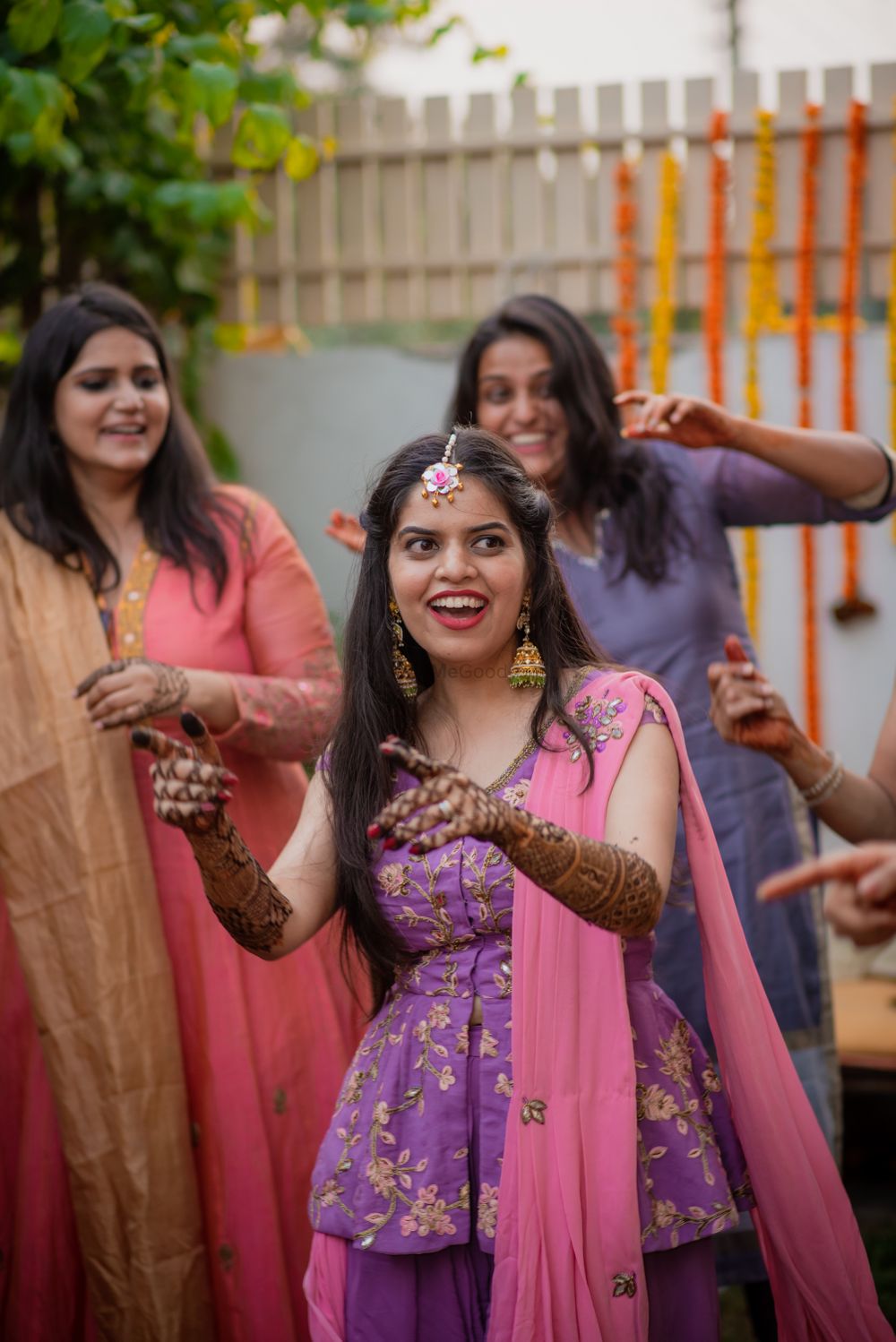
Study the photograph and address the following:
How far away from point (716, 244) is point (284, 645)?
124 inches

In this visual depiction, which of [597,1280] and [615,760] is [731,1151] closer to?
[597,1280]

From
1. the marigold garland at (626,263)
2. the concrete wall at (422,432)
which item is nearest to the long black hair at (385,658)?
the concrete wall at (422,432)

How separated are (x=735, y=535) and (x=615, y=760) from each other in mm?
3536

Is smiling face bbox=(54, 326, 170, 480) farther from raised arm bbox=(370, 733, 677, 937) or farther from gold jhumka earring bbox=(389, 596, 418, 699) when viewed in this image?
raised arm bbox=(370, 733, 677, 937)

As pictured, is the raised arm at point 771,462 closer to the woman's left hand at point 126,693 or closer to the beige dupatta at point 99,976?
the woman's left hand at point 126,693

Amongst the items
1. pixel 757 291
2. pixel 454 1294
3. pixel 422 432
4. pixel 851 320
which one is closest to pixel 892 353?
pixel 851 320

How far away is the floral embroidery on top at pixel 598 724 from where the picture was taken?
2.08 meters

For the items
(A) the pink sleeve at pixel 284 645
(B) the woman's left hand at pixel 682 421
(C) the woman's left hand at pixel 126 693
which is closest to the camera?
(C) the woman's left hand at pixel 126 693

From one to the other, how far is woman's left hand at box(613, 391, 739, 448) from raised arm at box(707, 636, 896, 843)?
2.05 ft

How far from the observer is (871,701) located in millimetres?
5230

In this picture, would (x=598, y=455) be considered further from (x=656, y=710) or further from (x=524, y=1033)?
(x=524, y=1033)

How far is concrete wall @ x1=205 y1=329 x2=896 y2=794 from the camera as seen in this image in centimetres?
523

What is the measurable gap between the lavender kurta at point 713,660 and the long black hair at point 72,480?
2.68ft

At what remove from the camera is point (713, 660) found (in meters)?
3.15
